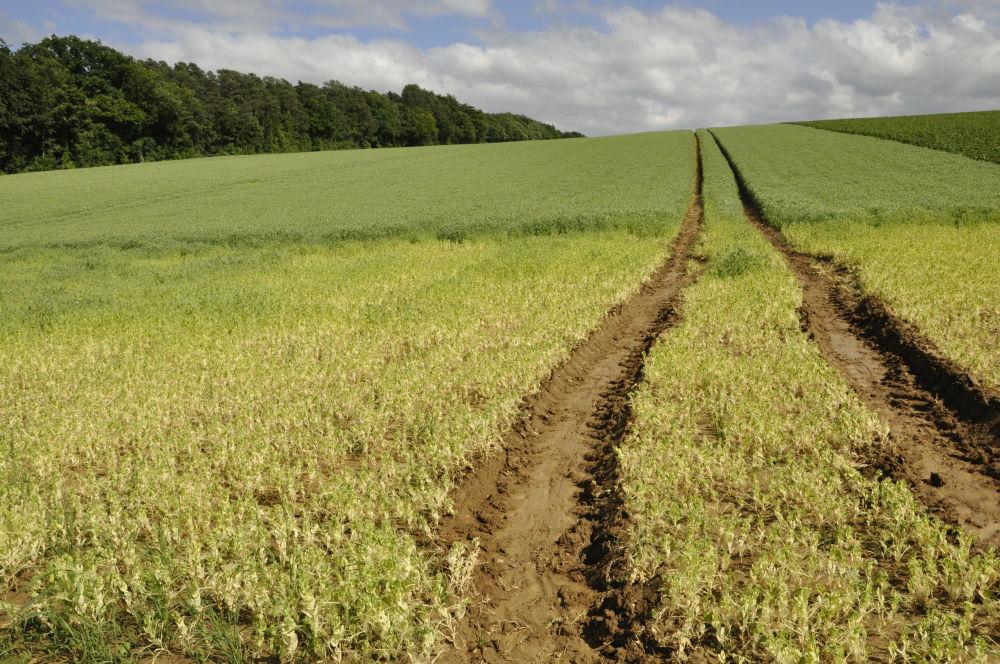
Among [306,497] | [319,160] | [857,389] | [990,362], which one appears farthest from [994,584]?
[319,160]

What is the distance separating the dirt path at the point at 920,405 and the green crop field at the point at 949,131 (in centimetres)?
4233

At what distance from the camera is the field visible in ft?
13.2

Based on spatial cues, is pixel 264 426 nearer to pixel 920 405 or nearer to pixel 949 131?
pixel 920 405

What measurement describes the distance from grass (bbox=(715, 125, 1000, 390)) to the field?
148mm

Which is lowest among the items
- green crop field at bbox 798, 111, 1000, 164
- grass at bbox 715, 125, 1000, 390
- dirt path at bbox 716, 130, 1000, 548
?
dirt path at bbox 716, 130, 1000, 548

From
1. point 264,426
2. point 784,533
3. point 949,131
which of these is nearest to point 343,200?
point 264,426

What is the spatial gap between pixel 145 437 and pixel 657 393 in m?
6.57

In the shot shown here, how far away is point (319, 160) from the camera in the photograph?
6631 cm

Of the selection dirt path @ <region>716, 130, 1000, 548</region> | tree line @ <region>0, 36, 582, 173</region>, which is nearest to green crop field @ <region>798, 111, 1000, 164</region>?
dirt path @ <region>716, 130, 1000, 548</region>

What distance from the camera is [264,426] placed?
23.7 ft

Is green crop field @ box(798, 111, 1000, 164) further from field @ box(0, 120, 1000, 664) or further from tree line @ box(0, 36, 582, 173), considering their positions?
tree line @ box(0, 36, 582, 173)

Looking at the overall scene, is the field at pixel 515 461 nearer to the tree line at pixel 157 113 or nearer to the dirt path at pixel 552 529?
the dirt path at pixel 552 529

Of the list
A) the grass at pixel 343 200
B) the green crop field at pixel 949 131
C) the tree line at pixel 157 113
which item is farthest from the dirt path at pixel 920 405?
the tree line at pixel 157 113

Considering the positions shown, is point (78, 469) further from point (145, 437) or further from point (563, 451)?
point (563, 451)
